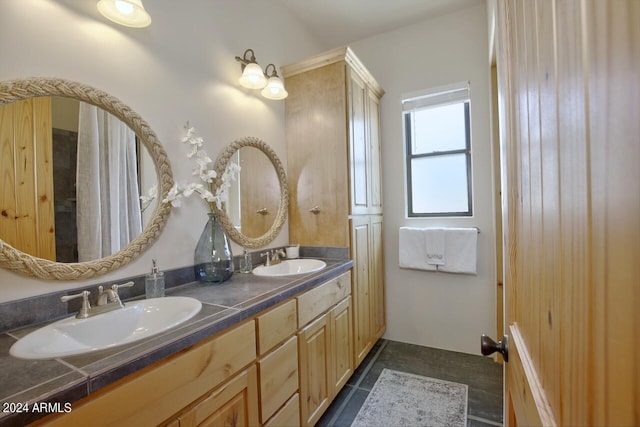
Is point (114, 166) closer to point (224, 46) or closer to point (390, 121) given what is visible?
point (224, 46)

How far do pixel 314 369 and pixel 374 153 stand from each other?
178cm

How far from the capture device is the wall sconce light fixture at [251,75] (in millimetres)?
1788

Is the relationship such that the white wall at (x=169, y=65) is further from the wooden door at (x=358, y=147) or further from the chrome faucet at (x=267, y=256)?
the wooden door at (x=358, y=147)

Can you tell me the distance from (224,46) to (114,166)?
1035 mm

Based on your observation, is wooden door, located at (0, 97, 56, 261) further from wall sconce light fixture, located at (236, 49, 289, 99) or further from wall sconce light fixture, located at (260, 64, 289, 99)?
wall sconce light fixture, located at (260, 64, 289, 99)

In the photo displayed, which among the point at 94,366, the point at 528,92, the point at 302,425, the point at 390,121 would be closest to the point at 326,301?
the point at 302,425

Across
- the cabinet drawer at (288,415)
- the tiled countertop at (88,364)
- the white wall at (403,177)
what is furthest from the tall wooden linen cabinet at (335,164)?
the tiled countertop at (88,364)

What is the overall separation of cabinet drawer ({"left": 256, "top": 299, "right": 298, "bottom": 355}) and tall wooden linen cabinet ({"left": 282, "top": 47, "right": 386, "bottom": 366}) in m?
0.80

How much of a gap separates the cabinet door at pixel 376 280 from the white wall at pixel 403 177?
0.12 meters

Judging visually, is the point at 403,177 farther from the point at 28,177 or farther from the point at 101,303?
the point at 28,177

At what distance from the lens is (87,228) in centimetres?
114

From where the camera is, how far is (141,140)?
4.34 feet

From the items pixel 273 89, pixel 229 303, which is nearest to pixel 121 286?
pixel 229 303

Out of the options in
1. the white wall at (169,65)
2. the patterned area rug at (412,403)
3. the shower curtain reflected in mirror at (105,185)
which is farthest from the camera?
the patterned area rug at (412,403)
